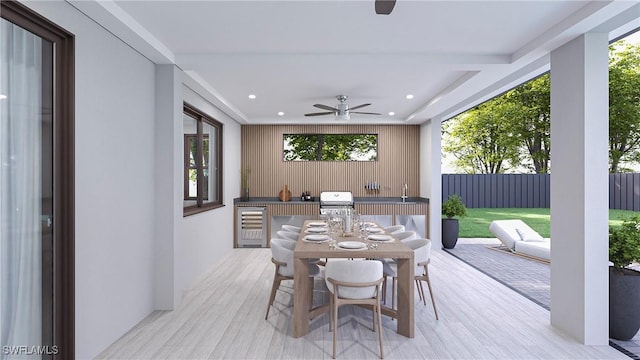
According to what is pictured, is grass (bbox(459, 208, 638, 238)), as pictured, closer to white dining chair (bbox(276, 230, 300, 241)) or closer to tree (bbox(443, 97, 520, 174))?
tree (bbox(443, 97, 520, 174))

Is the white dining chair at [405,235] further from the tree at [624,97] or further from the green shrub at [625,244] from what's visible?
the tree at [624,97]

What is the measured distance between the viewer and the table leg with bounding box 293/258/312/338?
115 inches

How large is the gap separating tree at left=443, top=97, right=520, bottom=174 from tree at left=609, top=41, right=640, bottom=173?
326 cm

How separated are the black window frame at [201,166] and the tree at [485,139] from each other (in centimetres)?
1115

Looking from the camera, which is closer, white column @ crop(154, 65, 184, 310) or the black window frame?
white column @ crop(154, 65, 184, 310)

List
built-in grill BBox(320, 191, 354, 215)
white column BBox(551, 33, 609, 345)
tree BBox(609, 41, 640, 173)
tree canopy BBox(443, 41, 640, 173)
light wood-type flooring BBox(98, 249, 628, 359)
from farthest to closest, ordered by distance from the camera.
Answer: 1. tree canopy BBox(443, 41, 640, 173)
2. tree BBox(609, 41, 640, 173)
3. built-in grill BBox(320, 191, 354, 215)
4. white column BBox(551, 33, 609, 345)
5. light wood-type flooring BBox(98, 249, 628, 359)

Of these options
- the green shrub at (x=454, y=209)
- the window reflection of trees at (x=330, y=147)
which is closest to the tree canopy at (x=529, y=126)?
the green shrub at (x=454, y=209)

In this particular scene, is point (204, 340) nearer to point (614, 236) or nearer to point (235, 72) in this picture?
point (235, 72)

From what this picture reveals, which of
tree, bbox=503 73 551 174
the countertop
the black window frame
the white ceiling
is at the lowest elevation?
the countertop

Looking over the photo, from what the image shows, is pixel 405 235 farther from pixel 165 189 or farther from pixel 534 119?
pixel 534 119

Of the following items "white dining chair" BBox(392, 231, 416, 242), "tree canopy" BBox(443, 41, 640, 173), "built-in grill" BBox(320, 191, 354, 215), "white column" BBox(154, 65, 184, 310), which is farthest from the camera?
Result: "tree canopy" BBox(443, 41, 640, 173)

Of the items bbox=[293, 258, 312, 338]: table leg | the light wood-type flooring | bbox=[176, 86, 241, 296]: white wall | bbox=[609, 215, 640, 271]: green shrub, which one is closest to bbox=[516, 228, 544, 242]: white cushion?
the light wood-type flooring

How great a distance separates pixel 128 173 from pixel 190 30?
1363 mm

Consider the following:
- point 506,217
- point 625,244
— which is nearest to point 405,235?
point 625,244
